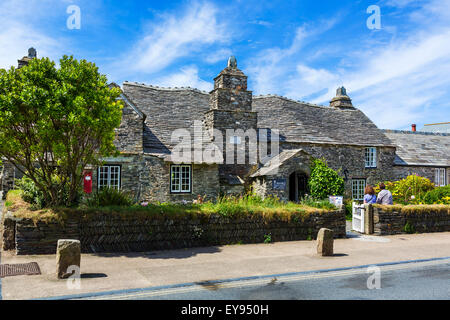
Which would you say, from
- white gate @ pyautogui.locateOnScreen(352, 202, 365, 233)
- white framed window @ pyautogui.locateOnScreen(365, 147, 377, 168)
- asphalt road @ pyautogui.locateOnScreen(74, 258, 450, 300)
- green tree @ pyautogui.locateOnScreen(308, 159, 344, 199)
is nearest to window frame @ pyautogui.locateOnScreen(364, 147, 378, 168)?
white framed window @ pyautogui.locateOnScreen(365, 147, 377, 168)

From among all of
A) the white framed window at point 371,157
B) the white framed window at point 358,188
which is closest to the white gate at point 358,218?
the white framed window at point 358,188

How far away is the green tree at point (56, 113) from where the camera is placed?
9.05 m

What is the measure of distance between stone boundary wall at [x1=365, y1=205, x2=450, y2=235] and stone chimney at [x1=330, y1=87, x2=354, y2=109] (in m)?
14.4

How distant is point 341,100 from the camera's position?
27781mm

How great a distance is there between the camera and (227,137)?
19594 millimetres

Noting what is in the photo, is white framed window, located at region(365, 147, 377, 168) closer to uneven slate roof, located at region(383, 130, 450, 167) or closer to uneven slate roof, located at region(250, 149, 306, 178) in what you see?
uneven slate roof, located at region(383, 130, 450, 167)

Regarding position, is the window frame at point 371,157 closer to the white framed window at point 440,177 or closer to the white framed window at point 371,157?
the white framed window at point 371,157

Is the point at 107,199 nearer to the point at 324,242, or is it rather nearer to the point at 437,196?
the point at 324,242

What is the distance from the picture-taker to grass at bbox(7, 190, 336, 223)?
30.1 ft

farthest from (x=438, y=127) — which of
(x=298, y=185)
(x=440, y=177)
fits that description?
(x=298, y=185)

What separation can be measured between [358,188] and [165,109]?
44.0 feet

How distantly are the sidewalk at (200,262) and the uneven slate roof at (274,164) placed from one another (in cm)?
656
